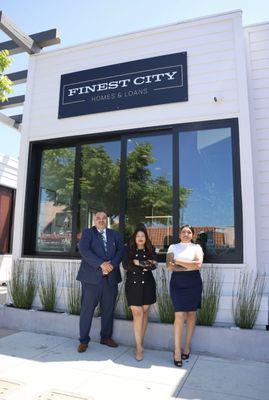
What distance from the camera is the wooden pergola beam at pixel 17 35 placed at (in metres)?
6.02

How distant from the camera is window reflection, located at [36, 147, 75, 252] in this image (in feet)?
17.3

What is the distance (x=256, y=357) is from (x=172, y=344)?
0.88 meters

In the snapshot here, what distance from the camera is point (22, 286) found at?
480 centimetres

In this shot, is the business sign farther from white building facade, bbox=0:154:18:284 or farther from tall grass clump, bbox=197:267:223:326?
white building facade, bbox=0:154:18:284

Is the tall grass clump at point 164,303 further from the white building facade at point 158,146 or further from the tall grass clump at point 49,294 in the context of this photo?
the tall grass clump at point 49,294

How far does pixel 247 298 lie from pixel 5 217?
247 inches

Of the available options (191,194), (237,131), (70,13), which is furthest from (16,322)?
(70,13)

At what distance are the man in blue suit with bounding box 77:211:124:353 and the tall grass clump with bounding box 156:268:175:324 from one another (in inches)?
20.7

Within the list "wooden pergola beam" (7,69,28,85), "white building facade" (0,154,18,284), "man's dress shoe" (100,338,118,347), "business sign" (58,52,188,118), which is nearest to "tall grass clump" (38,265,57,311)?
"man's dress shoe" (100,338,118,347)

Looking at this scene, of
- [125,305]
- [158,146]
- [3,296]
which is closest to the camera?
[125,305]

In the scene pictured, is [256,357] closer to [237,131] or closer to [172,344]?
[172,344]

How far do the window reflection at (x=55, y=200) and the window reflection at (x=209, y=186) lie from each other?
1.77 meters

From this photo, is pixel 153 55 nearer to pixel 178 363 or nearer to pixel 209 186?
pixel 209 186

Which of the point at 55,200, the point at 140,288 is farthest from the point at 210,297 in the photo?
the point at 55,200
